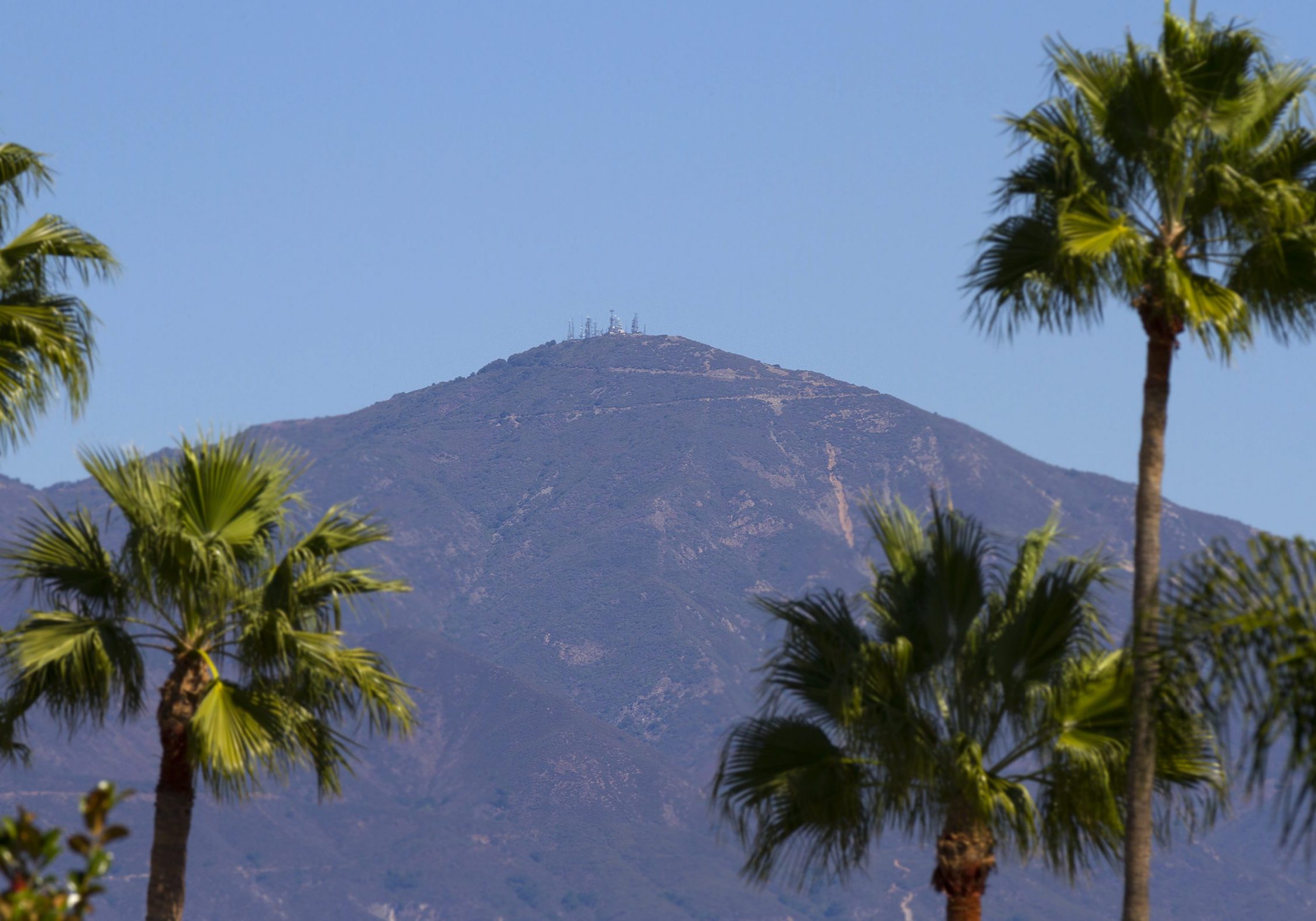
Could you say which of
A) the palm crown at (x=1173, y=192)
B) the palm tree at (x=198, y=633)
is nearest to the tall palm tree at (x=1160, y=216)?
Answer: the palm crown at (x=1173, y=192)

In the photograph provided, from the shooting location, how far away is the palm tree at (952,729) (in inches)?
656

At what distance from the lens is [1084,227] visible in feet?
52.1

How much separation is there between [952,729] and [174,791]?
666 cm

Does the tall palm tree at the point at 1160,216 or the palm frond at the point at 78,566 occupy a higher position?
the tall palm tree at the point at 1160,216

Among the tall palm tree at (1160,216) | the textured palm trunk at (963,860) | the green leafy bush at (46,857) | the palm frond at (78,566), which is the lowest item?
the textured palm trunk at (963,860)

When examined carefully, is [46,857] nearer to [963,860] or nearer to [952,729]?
[963,860]

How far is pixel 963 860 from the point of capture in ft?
54.8

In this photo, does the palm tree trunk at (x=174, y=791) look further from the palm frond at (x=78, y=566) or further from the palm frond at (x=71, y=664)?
the palm frond at (x=78, y=566)

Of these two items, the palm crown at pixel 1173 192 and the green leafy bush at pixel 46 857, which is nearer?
the green leafy bush at pixel 46 857

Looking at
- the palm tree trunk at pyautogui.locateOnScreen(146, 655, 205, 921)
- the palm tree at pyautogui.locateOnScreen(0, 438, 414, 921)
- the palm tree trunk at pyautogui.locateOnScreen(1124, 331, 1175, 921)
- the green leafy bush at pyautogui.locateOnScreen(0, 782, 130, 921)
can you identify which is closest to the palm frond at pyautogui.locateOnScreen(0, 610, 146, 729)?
the palm tree at pyautogui.locateOnScreen(0, 438, 414, 921)

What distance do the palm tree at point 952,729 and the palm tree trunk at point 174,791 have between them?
4.56 metres

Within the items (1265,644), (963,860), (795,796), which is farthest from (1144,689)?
(795,796)

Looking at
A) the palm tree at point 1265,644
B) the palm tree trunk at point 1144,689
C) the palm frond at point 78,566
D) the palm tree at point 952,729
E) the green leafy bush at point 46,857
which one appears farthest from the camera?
the palm frond at point 78,566

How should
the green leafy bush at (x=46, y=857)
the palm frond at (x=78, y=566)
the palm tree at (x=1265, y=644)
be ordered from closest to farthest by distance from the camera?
the green leafy bush at (x=46, y=857) → the palm tree at (x=1265, y=644) → the palm frond at (x=78, y=566)
